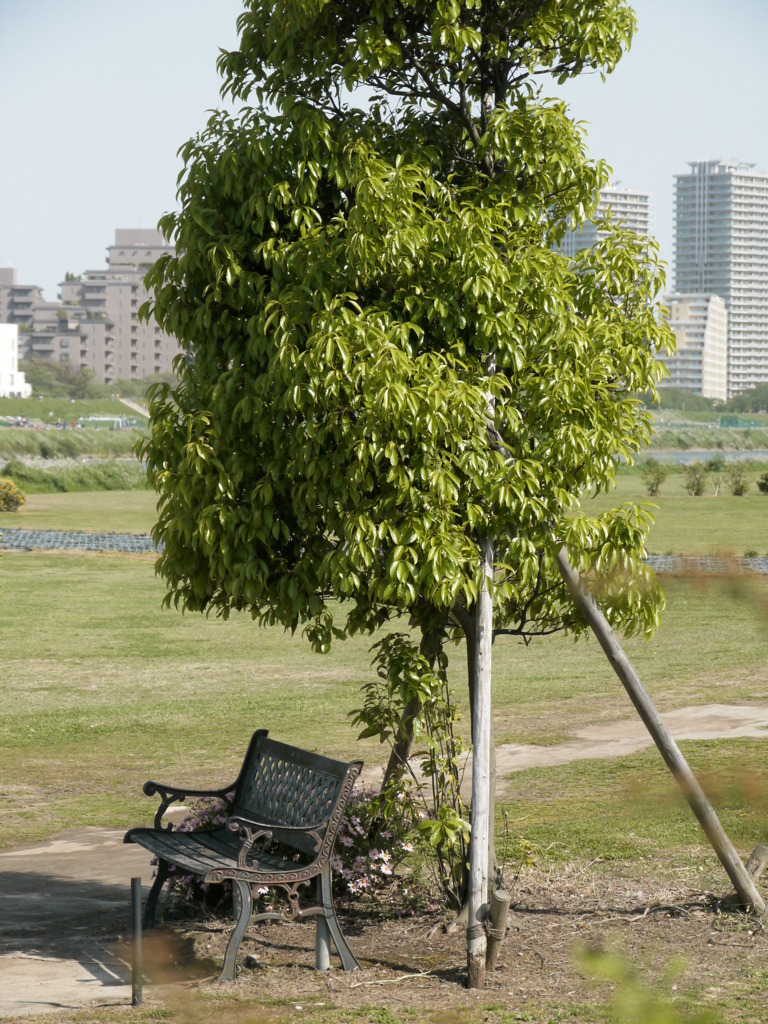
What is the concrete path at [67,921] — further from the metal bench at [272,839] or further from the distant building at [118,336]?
the distant building at [118,336]

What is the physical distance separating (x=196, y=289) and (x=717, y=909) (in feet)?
13.2

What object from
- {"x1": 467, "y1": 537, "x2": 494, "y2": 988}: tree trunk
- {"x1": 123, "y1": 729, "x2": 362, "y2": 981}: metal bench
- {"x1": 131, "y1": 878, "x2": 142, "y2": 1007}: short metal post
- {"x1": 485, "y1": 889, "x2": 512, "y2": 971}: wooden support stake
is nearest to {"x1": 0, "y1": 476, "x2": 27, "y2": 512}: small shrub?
{"x1": 123, "y1": 729, "x2": 362, "y2": 981}: metal bench

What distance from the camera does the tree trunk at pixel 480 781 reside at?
5.27m

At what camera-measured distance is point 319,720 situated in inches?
491

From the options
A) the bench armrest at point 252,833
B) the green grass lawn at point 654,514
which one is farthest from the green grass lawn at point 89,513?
the bench armrest at point 252,833

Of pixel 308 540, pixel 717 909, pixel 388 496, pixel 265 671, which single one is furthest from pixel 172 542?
pixel 265 671

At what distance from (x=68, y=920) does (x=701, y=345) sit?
150m

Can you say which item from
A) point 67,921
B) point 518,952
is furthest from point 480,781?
point 67,921

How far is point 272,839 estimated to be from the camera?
5996mm

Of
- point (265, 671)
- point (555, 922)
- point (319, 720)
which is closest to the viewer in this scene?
point (555, 922)

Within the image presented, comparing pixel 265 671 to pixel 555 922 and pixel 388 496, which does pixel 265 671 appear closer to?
pixel 555 922

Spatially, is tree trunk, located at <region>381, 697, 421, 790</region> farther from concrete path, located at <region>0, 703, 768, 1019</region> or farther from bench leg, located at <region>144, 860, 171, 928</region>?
concrete path, located at <region>0, 703, 768, 1019</region>

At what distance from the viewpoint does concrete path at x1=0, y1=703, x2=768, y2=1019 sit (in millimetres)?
5242

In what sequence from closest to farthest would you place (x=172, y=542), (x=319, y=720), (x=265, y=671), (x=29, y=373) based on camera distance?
1. (x=172, y=542)
2. (x=319, y=720)
3. (x=265, y=671)
4. (x=29, y=373)
